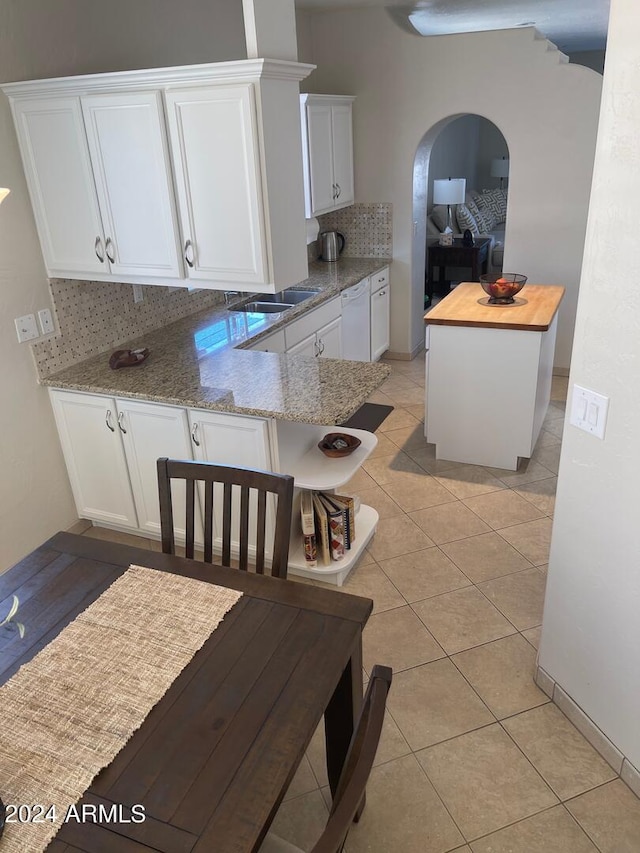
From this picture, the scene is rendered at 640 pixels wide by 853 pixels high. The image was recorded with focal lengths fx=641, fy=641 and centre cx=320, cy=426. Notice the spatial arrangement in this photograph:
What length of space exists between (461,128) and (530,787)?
29.9ft

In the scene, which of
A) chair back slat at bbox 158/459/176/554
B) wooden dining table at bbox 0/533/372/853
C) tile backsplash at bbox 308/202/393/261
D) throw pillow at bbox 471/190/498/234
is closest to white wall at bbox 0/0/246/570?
wooden dining table at bbox 0/533/372/853

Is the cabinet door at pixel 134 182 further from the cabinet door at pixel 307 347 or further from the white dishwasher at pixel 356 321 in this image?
the white dishwasher at pixel 356 321

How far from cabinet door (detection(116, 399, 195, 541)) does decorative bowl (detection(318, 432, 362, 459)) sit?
60cm

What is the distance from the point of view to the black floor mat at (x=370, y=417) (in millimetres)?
4469

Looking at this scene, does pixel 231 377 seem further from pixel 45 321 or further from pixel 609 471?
pixel 609 471

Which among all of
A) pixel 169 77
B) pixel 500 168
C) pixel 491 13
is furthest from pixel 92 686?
pixel 500 168

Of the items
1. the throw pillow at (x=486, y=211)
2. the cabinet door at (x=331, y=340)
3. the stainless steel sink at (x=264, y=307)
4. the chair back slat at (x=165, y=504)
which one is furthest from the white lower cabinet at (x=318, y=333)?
the throw pillow at (x=486, y=211)

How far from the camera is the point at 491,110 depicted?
4645mm

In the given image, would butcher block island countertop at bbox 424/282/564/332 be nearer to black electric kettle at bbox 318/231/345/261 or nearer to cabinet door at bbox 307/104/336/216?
cabinet door at bbox 307/104/336/216

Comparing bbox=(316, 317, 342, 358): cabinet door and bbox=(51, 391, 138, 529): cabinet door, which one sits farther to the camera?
bbox=(316, 317, 342, 358): cabinet door

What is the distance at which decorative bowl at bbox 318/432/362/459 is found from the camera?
2.82 metres

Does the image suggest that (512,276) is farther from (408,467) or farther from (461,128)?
(461,128)

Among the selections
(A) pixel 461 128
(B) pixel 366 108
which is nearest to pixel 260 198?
(B) pixel 366 108

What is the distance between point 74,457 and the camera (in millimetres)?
3121
